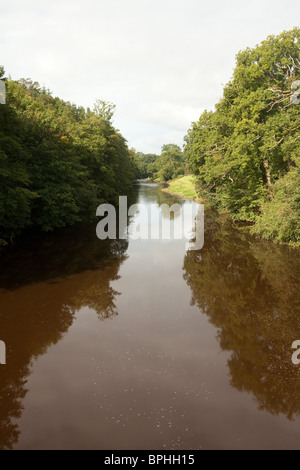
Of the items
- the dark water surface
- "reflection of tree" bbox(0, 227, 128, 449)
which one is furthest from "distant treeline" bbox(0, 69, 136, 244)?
the dark water surface

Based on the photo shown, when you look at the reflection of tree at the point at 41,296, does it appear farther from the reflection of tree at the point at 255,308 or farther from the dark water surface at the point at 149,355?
the reflection of tree at the point at 255,308

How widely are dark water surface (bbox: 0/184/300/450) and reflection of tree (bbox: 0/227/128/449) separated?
48mm

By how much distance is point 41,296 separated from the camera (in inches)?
481

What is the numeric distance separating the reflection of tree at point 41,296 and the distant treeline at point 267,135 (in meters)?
11.3

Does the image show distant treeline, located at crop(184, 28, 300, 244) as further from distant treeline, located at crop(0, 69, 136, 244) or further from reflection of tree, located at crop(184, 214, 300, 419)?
distant treeline, located at crop(0, 69, 136, 244)

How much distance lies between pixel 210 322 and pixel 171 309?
1.65 metres

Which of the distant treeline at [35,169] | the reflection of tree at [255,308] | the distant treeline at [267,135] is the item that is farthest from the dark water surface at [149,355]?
the distant treeline at [267,135]

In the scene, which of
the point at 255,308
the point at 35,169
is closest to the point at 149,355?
the point at 255,308

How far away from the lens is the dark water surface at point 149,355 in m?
5.96

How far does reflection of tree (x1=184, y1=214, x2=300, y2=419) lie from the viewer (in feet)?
24.3

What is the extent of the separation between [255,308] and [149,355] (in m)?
5.14

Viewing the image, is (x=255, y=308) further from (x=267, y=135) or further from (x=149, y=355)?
(x=267, y=135)

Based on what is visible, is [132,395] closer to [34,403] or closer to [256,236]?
[34,403]

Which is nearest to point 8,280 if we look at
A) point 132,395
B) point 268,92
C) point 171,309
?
point 171,309
